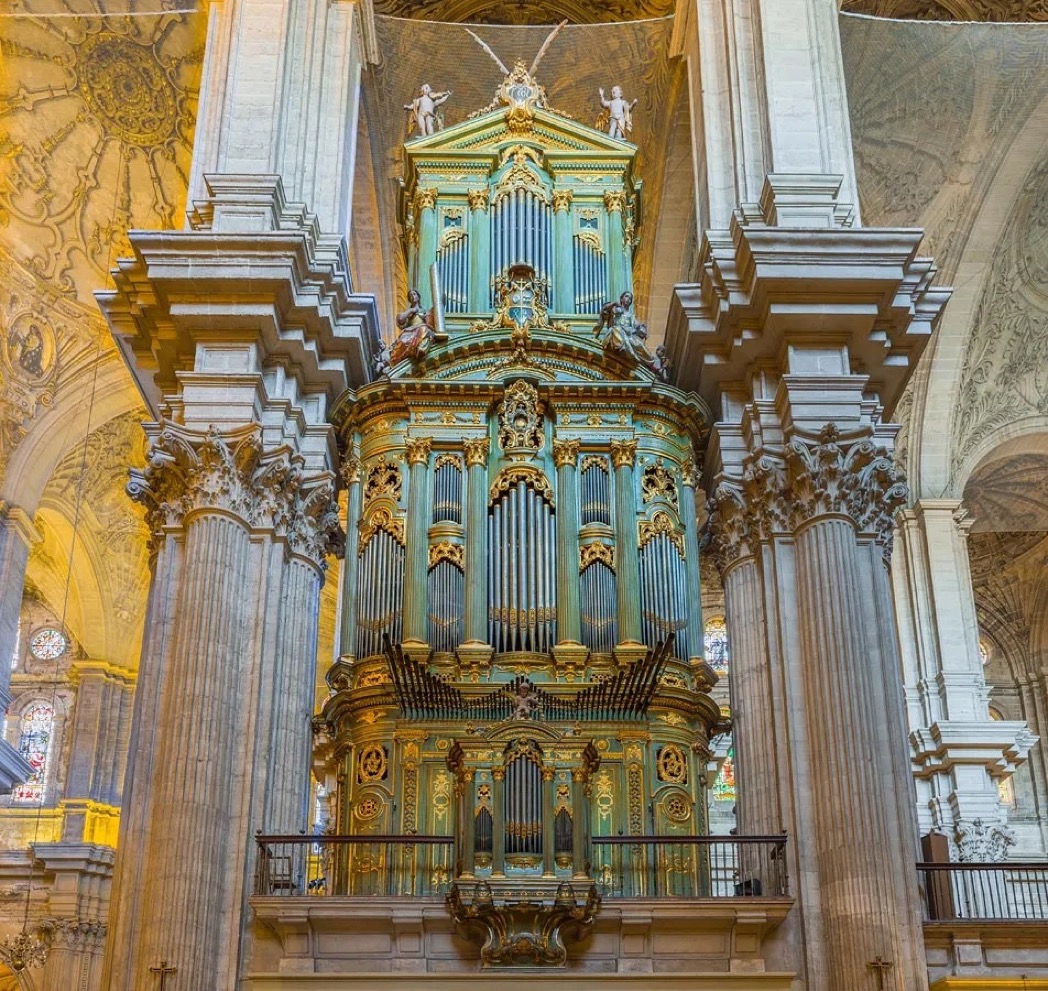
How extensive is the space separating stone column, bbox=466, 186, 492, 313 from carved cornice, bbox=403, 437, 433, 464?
272 centimetres

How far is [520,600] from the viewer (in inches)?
598

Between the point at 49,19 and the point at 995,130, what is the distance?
15.8m

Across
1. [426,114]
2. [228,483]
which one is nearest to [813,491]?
[228,483]

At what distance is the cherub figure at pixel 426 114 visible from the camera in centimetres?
2048

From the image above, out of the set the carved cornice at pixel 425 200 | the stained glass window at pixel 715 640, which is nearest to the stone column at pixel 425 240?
the carved cornice at pixel 425 200

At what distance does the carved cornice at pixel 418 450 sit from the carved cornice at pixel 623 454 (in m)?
2.08

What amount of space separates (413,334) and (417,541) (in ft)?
9.39

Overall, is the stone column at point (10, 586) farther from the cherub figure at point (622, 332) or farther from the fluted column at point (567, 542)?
the fluted column at point (567, 542)

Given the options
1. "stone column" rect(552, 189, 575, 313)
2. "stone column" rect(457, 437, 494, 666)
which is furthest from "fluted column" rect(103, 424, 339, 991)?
"stone column" rect(552, 189, 575, 313)

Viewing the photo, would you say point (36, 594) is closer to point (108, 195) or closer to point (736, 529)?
point (108, 195)

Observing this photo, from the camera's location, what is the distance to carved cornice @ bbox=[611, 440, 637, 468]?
52.6ft

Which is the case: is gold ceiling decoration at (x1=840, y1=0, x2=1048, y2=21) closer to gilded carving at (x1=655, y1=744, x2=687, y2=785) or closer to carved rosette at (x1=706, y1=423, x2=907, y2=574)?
carved rosette at (x1=706, y1=423, x2=907, y2=574)

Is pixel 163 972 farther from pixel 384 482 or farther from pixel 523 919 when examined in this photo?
pixel 384 482

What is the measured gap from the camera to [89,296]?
24.7 m
